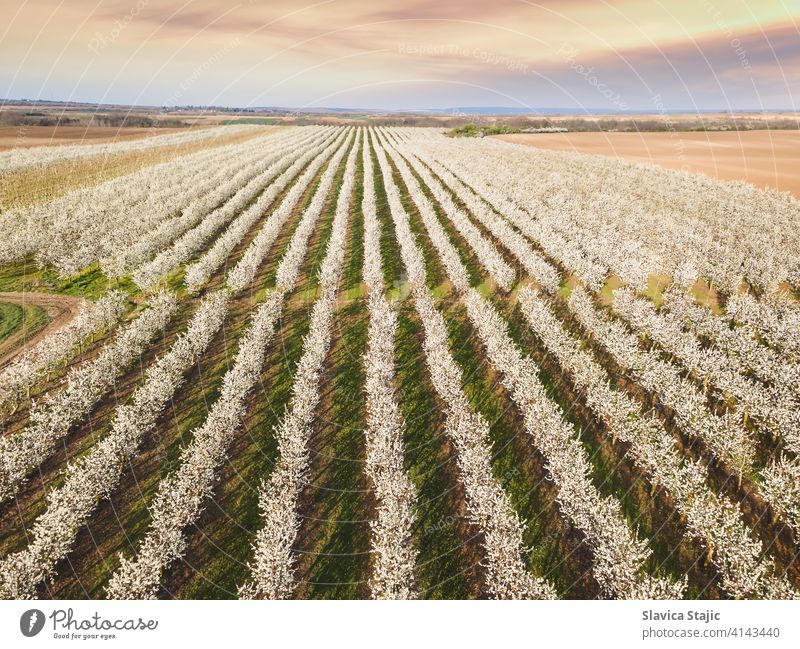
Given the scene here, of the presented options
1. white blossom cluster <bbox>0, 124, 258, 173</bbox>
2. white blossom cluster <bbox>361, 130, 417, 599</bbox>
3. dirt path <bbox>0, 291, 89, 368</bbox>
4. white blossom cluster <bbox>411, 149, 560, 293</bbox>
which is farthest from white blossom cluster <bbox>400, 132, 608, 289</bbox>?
white blossom cluster <bbox>0, 124, 258, 173</bbox>

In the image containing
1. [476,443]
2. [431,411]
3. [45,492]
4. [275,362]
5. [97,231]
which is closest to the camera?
[45,492]

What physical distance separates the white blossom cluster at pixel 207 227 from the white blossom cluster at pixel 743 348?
45.9 meters

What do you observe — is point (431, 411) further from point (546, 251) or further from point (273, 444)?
point (546, 251)

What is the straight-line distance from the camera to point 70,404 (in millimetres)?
22766

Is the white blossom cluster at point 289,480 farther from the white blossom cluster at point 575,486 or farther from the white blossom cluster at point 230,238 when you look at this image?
the white blossom cluster at point 230,238

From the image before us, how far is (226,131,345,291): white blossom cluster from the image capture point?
38.1 m

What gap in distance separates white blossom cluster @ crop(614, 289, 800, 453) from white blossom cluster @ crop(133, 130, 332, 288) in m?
41.9

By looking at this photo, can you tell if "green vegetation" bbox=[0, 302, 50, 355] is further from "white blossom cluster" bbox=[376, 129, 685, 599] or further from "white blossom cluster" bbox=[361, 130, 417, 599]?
"white blossom cluster" bbox=[376, 129, 685, 599]

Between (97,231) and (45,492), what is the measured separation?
40205 mm

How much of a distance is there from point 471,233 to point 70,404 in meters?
40.3

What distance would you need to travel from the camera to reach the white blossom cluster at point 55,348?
23859 mm

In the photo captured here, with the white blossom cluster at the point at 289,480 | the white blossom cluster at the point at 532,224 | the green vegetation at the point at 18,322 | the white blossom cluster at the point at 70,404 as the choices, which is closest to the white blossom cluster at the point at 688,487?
the white blossom cluster at the point at 532,224
